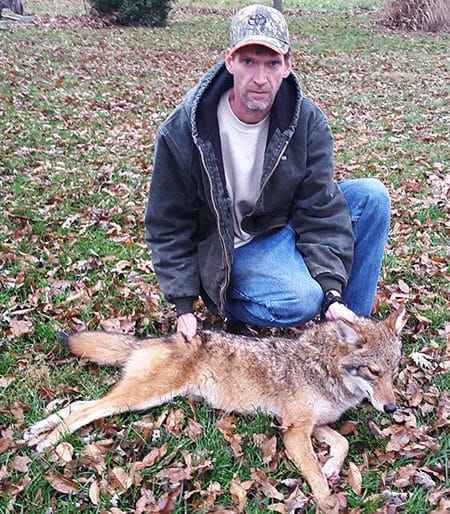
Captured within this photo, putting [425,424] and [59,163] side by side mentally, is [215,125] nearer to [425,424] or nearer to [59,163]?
[425,424]

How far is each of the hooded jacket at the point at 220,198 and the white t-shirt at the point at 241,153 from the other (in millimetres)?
89

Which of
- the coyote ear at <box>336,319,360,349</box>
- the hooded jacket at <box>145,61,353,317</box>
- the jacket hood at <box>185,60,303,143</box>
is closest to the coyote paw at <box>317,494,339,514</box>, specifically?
the coyote ear at <box>336,319,360,349</box>

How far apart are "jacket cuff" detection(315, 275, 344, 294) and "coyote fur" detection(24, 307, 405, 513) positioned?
0.85 feet

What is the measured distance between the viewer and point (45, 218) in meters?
6.73

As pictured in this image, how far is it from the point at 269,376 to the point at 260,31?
7.78 feet

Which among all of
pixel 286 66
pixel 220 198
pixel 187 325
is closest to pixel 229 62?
pixel 286 66

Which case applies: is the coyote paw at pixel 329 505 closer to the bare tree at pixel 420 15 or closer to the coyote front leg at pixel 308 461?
the coyote front leg at pixel 308 461

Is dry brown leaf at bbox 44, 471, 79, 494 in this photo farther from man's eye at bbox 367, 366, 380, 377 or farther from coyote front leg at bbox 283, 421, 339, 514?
man's eye at bbox 367, 366, 380, 377

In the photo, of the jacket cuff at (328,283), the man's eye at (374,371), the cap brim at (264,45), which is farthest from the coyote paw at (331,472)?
the cap brim at (264,45)

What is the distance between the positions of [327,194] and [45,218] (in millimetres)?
4034

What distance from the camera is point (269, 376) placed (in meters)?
3.84

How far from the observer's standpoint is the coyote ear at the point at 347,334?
3.52m

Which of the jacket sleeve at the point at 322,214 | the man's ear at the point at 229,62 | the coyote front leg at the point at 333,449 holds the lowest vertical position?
the coyote front leg at the point at 333,449

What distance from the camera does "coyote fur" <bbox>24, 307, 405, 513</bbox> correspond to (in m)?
3.50
